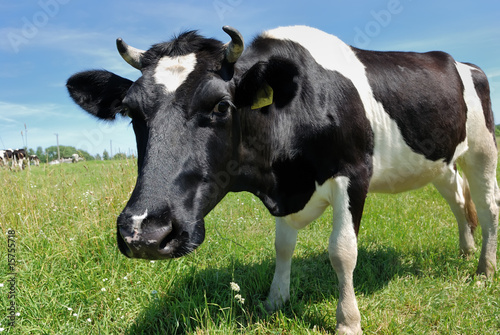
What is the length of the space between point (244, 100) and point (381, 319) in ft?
7.24

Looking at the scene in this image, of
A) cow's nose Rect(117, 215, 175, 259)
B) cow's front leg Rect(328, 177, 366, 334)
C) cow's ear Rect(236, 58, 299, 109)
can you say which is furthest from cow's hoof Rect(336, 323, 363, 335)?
cow's ear Rect(236, 58, 299, 109)

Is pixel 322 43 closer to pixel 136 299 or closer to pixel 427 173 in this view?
pixel 427 173

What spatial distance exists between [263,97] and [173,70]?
674 millimetres

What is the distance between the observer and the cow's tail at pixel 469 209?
4867mm

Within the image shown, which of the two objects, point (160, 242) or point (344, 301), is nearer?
point (160, 242)

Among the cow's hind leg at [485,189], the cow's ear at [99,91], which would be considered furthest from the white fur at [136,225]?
the cow's hind leg at [485,189]

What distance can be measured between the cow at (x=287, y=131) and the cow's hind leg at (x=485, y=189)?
13mm

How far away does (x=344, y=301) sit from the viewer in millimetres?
3131

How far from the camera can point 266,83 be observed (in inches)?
109

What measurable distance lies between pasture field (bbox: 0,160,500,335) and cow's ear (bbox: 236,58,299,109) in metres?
1.62

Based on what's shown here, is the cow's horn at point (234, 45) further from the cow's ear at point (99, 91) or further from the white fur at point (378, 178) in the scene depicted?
the cow's ear at point (99, 91)

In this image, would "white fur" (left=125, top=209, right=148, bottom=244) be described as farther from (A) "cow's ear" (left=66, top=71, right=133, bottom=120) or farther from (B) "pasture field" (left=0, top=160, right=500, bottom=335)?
(A) "cow's ear" (left=66, top=71, right=133, bottom=120)

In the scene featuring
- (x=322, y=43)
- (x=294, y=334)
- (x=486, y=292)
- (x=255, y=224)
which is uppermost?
(x=322, y=43)

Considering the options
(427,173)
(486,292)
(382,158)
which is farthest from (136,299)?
(486,292)
